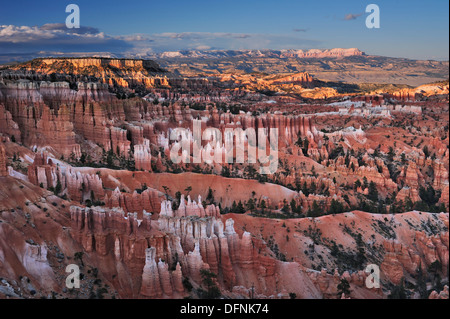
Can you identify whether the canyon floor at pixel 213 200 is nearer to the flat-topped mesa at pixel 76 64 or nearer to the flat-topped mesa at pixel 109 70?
the flat-topped mesa at pixel 109 70

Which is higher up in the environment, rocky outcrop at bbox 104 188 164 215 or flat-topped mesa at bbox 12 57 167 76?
flat-topped mesa at bbox 12 57 167 76

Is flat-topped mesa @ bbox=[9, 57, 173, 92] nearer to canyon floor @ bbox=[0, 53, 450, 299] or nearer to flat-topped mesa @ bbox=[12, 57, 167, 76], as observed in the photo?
flat-topped mesa @ bbox=[12, 57, 167, 76]

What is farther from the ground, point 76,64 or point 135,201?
point 76,64

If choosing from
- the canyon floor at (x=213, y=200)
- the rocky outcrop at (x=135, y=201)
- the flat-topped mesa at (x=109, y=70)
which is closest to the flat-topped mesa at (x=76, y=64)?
the flat-topped mesa at (x=109, y=70)

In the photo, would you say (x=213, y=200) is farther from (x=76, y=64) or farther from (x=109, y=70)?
(x=76, y=64)

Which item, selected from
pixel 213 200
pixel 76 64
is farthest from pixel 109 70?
pixel 213 200

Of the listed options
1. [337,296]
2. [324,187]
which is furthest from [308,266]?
[324,187]

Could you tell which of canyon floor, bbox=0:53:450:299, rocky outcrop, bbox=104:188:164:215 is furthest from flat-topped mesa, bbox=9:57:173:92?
rocky outcrop, bbox=104:188:164:215
